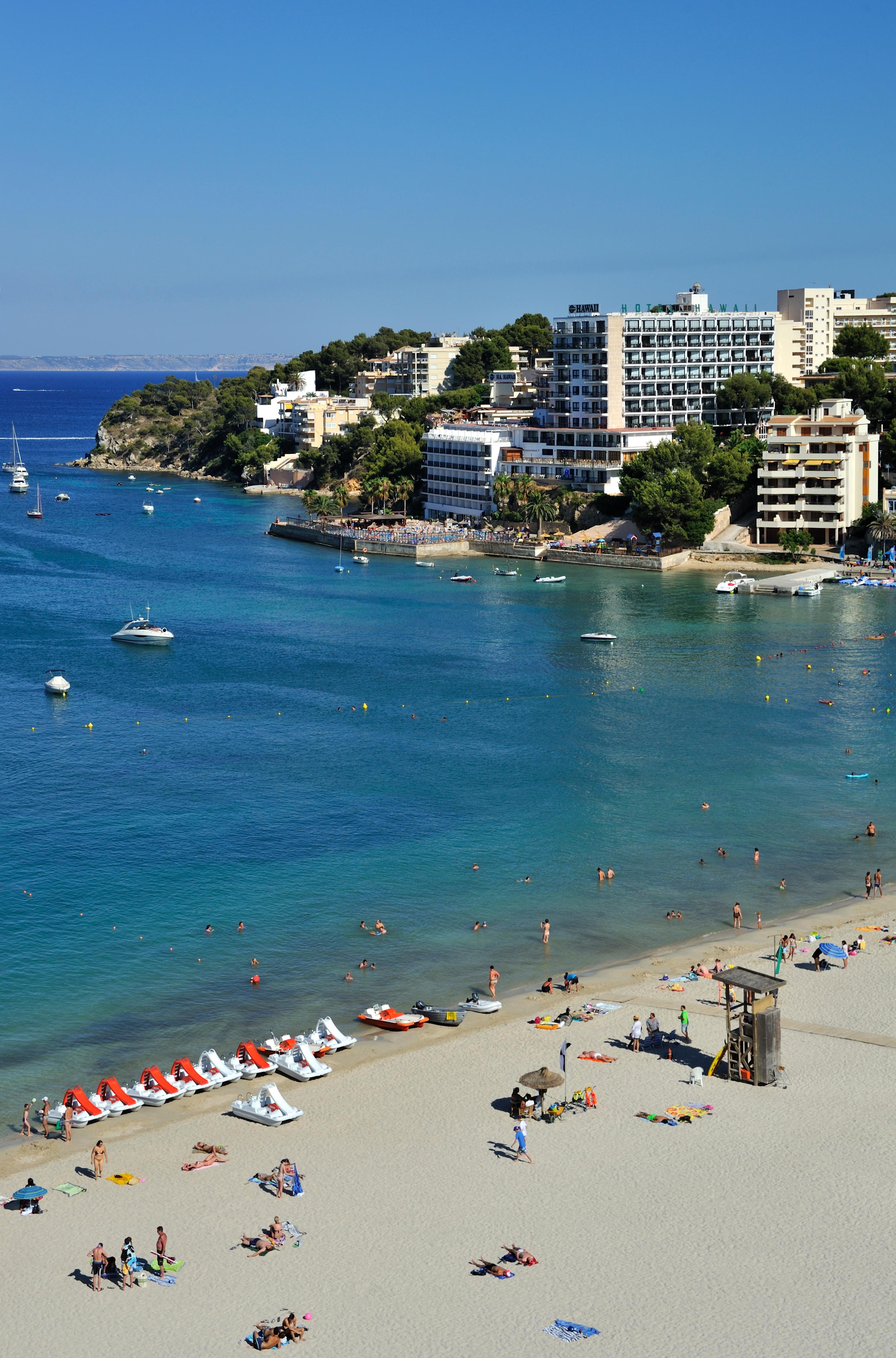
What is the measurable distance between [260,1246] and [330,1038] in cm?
887

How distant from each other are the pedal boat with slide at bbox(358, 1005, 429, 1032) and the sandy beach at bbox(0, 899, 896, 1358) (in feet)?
1.27

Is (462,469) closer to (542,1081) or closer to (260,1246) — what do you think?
(542,1081)

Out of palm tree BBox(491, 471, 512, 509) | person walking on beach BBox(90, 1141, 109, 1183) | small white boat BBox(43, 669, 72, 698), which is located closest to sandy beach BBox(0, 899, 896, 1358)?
person walking on beach BBox(90, 1141, 109, 1183)

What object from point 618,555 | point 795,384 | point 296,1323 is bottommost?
point 296,1323

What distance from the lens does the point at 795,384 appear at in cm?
14325

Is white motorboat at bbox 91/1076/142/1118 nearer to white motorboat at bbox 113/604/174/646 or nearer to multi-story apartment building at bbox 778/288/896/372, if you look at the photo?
white motorboat at bbox 113/604/174/646

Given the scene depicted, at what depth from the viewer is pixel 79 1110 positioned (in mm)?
30781

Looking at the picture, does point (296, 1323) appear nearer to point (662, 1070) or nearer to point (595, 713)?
point (662, 1070)

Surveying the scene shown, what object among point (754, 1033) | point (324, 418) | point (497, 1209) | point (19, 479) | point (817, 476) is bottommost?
point (497, 1209)

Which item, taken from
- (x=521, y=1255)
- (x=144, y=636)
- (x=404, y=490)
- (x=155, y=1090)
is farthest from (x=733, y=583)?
(x=521, y=1255)

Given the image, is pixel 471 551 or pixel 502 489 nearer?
pixel 471 551

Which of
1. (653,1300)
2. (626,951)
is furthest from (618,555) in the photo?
(653,1300)

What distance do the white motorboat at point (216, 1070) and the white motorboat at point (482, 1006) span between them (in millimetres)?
5978

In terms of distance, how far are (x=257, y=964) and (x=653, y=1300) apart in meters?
17.7
